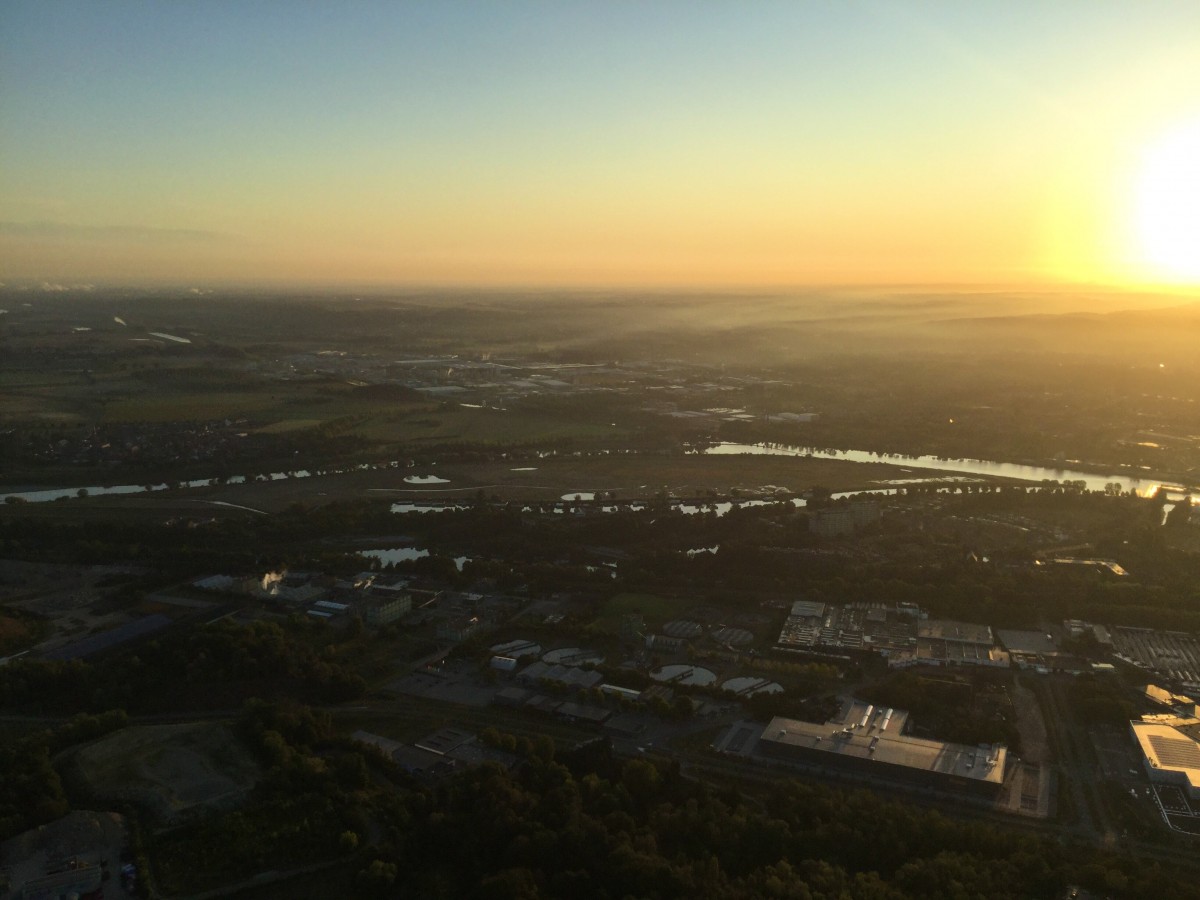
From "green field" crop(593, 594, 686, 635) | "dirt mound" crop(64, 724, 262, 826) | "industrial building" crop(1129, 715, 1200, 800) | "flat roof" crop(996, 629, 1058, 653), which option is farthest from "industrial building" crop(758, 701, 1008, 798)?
"dirt mound" crop(64, 724, 262, 826)

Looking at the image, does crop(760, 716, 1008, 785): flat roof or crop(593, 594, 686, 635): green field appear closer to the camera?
crop(760, 716, 1008, 785): flat roof

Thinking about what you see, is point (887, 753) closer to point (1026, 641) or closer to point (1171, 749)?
point (1171, 749)

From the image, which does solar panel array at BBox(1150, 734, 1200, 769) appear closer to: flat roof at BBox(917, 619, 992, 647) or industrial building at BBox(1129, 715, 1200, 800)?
industrial building at BBox(1129, 715, 1200, 800)

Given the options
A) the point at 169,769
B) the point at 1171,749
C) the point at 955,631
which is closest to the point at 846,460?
the point at 955,631

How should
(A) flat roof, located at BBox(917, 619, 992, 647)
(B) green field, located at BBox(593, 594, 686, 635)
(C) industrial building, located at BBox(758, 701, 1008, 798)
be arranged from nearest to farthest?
1. (C) industrial building, located at BBox(758, 701, 1008, 798)
2. (A) flat roof, located at BBox(917, 619, 992, 647)
3. (B) green field, located at BBox(593, 594, 686, 635)

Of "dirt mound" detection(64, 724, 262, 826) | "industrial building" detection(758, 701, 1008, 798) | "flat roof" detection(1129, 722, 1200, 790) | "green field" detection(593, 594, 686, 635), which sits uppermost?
"flat roof" detection(1129, 722, 1200, 790)

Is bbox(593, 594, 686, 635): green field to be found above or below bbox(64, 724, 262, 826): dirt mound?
below

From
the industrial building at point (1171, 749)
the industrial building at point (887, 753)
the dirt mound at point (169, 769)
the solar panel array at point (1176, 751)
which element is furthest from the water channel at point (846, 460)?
the solar panel array at point (1176, 751)
